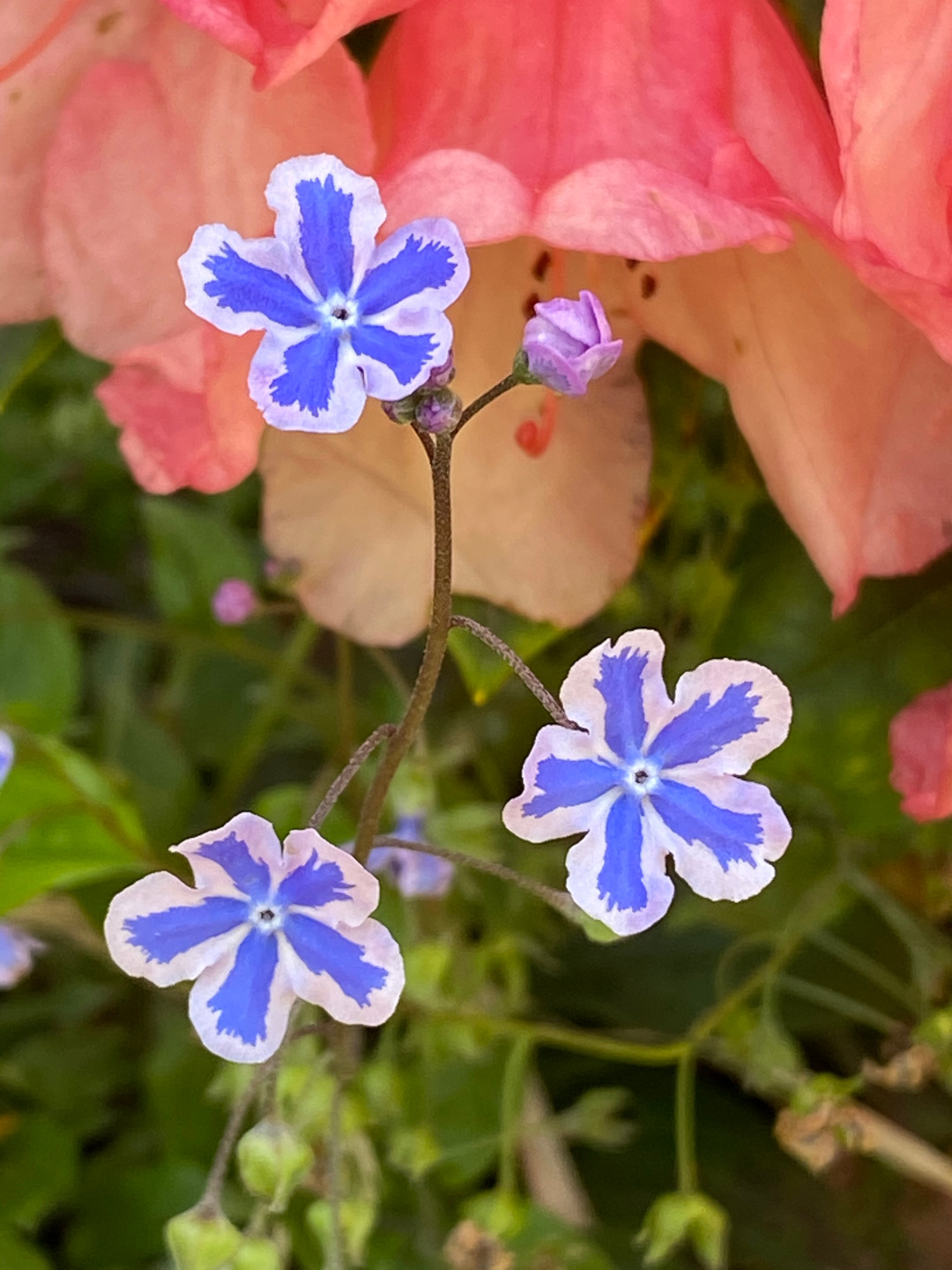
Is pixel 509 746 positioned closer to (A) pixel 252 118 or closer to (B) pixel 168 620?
(B) pixel 168 620

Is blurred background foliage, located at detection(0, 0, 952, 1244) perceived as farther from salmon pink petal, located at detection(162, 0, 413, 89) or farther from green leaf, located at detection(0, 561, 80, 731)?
salmon pink petal, located at detection(162, 0, 413, 89)

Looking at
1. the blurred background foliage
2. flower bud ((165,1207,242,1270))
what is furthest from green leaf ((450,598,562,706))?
flower bud ((165,1207,242,1270))

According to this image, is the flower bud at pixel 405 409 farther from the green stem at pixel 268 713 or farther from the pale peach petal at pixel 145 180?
the green stem at pixel 268 713

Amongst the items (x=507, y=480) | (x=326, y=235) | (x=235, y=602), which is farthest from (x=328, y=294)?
(x=235, y=602)

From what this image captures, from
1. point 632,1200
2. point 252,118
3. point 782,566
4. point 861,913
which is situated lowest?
point 632,1200

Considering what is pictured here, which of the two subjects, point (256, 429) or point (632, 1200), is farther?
point (632, 1200)

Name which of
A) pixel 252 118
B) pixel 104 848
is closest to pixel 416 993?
pixel 104 848
